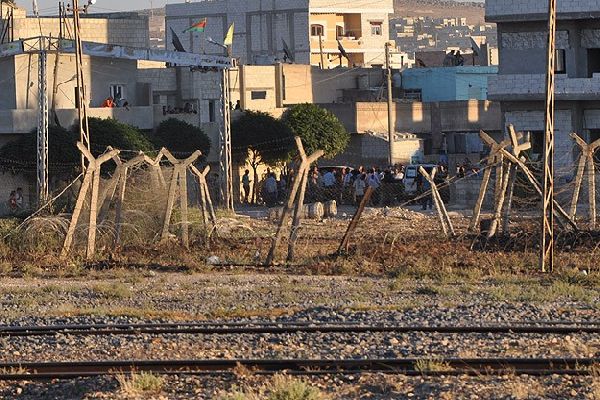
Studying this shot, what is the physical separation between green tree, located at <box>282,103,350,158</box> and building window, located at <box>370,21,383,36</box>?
44141 millimetres

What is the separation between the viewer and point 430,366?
1394 centimetres

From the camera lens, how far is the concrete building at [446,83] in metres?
77.1

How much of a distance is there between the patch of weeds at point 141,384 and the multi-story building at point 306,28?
8530 cm

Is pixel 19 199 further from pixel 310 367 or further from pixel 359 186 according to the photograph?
pixel 310 367

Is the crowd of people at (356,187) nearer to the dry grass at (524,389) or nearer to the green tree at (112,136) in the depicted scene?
the green tree at (112,136)

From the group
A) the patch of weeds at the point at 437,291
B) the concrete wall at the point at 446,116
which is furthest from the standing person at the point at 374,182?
the concrete wall at the point at 446,116

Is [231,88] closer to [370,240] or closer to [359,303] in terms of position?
[370,240]

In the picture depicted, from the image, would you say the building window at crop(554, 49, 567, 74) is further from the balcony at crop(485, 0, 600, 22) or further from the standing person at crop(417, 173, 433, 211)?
the standing person at crop(417, 173, 433, 211)

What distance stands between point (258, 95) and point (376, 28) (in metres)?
40.9

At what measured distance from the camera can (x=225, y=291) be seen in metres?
23.0

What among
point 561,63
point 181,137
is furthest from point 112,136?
point 561,63

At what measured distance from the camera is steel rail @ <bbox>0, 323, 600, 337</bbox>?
16.8 m

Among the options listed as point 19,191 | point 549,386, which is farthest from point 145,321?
point 19,191

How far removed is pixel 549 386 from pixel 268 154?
1754 inches
